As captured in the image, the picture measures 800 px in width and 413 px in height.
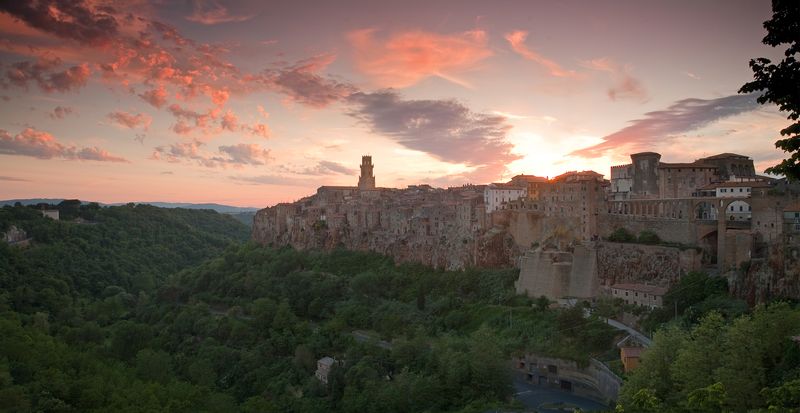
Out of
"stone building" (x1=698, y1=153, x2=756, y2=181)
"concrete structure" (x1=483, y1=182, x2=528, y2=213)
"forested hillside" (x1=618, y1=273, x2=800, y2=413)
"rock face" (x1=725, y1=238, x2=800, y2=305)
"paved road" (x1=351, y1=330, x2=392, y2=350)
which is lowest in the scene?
"paved road" (x1=351, y1=330, x2=392, y2=350)

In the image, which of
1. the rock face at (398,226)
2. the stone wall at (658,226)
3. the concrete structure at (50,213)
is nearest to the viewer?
the stone wall at (658,226)

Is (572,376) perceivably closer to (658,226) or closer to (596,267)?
(596,267)

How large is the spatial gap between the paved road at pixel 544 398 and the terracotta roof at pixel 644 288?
7.04 metres

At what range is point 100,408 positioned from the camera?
82.9ft

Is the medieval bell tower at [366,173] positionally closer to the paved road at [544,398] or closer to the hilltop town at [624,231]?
the hilltop town at [624,231]

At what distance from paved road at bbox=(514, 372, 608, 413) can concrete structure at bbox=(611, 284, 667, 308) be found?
658 cm

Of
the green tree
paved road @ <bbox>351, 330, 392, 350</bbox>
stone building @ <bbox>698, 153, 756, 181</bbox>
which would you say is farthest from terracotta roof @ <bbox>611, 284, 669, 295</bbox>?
the green tree

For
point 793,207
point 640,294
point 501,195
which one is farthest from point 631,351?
point 501,195

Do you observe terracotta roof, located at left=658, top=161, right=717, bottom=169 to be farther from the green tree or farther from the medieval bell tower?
the medieval bell tower

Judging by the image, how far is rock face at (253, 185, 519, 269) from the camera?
46219 millimetres

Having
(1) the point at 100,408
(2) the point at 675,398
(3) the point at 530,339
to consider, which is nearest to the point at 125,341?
(1) the point at 100,408

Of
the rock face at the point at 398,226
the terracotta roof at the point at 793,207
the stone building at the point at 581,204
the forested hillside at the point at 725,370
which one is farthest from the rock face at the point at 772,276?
the rock face at the point at 398,226

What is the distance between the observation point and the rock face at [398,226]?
152ft

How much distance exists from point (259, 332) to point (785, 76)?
40179 mm
